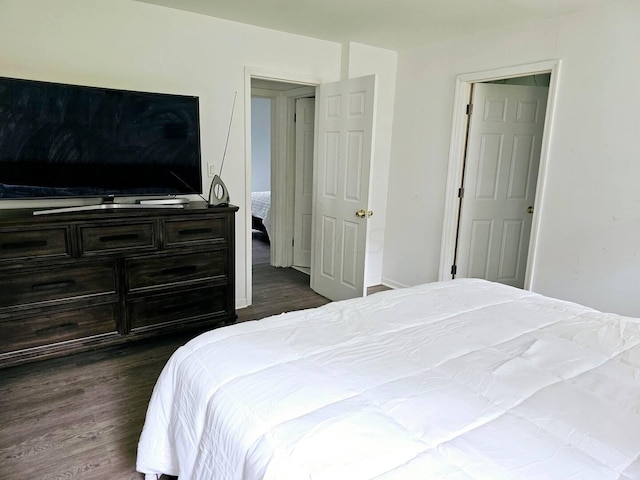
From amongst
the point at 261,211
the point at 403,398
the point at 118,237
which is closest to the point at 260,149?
the point at 261,211

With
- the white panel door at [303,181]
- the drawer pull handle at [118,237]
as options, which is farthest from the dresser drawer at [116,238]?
the white panel door at [303,181]

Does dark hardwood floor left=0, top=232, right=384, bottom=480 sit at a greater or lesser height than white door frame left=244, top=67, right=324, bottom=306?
lesser

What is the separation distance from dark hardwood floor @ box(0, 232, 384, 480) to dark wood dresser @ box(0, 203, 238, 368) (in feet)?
0.52

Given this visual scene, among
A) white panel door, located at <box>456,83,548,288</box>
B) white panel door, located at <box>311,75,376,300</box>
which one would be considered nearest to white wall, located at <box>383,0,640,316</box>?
white panel door, located at <box>456,83,548,288</box>

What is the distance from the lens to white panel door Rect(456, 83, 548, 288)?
12.5ft

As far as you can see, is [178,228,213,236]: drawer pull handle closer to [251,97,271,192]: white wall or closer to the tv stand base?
the tv stand base

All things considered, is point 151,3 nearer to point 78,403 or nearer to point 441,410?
point 78,403

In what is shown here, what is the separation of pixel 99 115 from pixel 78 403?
1.72 meters

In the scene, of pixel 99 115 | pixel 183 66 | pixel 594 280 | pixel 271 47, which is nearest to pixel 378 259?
pixel 594 280

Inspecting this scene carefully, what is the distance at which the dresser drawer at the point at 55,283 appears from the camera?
94.4 inches

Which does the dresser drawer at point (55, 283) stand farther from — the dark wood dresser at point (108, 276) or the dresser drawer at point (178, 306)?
the dresser drawer at point (178, 306)

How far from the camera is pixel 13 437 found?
80.2 inches

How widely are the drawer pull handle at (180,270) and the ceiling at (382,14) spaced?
184 centimetres

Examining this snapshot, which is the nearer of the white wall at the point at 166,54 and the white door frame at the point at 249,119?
the white wall at the point at 166,54
